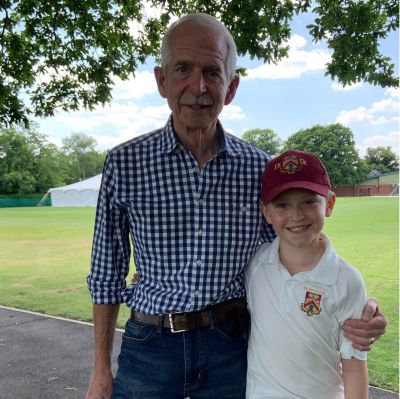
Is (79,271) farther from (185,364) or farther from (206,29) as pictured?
(206,29)

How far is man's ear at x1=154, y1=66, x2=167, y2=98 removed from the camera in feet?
6.70

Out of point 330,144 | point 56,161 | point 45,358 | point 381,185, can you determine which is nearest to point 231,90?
point 45,358

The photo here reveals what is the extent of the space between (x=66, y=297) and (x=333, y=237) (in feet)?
41.2

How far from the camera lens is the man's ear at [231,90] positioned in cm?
210

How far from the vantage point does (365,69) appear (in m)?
5.42

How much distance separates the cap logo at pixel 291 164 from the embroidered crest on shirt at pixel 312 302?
502 millimetres

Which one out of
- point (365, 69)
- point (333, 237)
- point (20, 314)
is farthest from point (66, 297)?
point (333, 237)

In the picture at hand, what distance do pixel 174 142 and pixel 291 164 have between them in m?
0.53

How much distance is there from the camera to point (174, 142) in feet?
6.57

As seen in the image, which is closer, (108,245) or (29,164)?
(108,245)

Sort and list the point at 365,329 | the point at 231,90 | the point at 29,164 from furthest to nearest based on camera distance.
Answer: the point at 29,164
the point at 231,90
the point at 365,329

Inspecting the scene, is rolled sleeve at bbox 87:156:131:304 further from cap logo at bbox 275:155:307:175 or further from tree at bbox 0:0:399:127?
tree at bbox 0:0:399:127

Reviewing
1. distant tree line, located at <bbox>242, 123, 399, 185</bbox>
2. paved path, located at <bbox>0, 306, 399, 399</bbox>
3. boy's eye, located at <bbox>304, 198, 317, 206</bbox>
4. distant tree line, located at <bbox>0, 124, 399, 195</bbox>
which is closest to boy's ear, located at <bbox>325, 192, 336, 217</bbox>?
boy's eye, located at <bbox>304, 198, 317, 206</bbox>

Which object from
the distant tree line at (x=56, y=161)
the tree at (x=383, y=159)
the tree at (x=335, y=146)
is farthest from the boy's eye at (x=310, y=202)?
the tree at (x=383, y=159)
